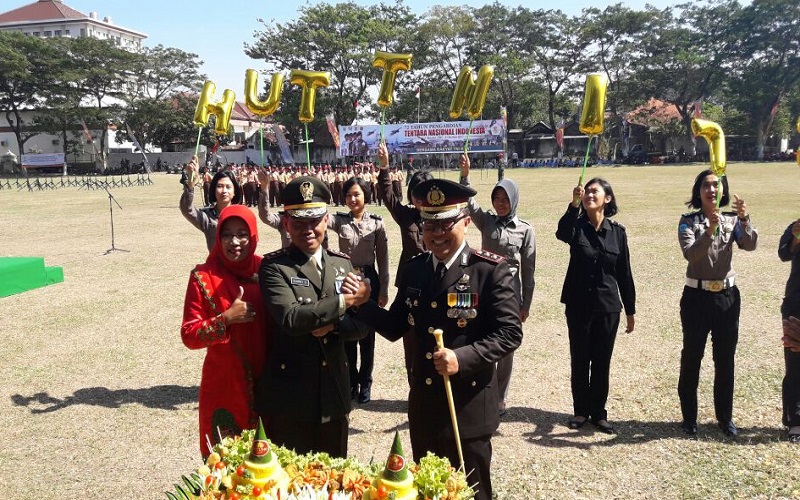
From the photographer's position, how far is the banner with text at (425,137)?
46.3 meters

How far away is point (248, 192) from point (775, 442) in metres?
20.9

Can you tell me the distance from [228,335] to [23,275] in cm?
891

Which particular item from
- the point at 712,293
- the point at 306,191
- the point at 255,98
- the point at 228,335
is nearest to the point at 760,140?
the point at 712,293

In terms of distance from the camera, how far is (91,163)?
59.9 metres

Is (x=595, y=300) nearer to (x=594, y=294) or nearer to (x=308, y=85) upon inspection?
(x=594, y=294)

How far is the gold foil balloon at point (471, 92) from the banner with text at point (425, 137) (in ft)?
136

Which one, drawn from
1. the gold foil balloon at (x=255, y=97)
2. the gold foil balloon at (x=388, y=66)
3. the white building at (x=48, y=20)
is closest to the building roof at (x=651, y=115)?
the gold foil balloon at (x=388, y=66)

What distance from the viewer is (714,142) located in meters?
4.48

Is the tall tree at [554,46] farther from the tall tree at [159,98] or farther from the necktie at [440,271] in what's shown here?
the necktie at [440,271]

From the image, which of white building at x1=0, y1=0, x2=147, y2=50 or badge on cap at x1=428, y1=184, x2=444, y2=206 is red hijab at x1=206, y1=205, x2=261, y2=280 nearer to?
badge on cap at x1=428, y1=184, x2=444, y2=206

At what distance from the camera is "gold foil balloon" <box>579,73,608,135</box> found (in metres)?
4.52

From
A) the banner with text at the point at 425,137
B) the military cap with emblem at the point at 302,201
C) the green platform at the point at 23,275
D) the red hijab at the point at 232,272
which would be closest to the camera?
the military cap with emblem at the point at 302,201

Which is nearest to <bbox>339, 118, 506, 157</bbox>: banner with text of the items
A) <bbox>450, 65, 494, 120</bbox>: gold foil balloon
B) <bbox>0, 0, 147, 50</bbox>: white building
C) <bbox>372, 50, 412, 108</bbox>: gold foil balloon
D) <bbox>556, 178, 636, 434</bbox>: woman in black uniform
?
<bbox>372, 50, 412, 108</bbox>: gold foil balloon

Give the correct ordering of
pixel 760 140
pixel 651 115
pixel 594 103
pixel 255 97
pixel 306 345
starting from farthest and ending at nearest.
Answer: pixel 651 115 → pixel 760 140 → pixel 255 97 → pixel 594 103 → pixel 306 345
